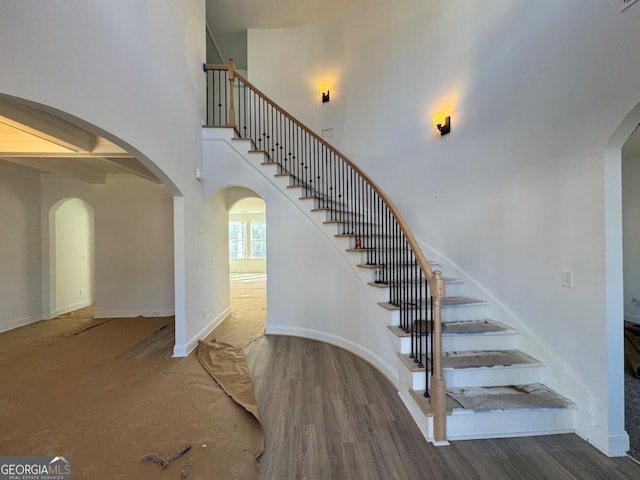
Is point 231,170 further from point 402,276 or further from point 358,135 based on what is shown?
point 402,276

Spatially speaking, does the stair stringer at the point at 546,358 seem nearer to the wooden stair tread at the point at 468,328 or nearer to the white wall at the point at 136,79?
the wooden stair tread at the point at 468,328

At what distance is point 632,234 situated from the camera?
4234 millimetres

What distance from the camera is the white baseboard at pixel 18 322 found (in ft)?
14.4

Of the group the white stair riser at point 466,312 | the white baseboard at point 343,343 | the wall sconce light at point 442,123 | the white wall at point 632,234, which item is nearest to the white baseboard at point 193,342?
the white baseboard at point 343,343

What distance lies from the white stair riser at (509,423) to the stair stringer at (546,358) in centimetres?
8

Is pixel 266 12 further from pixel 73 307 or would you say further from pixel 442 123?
pixel 73 307

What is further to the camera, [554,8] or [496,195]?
[496,195]

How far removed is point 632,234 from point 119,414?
696 cm

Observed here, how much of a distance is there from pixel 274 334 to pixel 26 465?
2703 mm

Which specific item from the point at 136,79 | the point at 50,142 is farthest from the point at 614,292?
the point at 50,142

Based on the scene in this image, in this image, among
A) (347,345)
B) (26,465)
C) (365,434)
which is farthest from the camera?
(347,345)

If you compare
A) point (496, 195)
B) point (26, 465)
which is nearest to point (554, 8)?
point (496, 195)

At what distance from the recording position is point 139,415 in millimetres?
2244

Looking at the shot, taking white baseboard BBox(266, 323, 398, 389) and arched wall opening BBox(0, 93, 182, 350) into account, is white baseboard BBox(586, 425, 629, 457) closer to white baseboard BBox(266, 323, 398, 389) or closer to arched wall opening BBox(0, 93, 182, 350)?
white baseboard BBox(266, 323, 398, 389)
